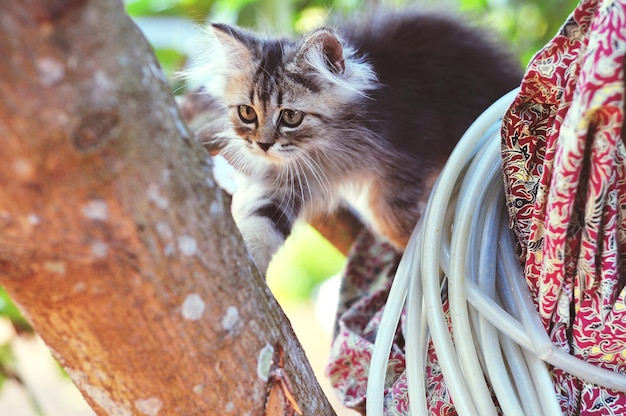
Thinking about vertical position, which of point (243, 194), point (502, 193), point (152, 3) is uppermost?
point (152, 3)

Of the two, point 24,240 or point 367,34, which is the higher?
point 367,34

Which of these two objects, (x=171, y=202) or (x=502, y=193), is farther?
(x=502, y=193)

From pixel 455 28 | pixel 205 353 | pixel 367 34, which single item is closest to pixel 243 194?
pixel 367 34

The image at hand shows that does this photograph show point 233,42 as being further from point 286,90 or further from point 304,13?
point 304,13

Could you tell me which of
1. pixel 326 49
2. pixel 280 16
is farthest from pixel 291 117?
pixel 280 16

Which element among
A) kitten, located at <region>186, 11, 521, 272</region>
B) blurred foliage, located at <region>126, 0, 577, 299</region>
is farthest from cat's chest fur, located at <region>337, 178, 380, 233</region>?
blurred foliage, located at <region>126, 0, 577, 299</region>

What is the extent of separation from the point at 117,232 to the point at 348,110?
92 centimetres

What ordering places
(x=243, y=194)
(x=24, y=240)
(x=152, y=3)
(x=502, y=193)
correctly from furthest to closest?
(x=152, y=3) < (x=243, y=194) < (x=502, y=193) < (x=24, y=240)

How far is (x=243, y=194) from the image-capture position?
1617mm

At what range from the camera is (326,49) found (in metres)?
1.35

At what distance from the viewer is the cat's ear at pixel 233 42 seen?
1.37 meters

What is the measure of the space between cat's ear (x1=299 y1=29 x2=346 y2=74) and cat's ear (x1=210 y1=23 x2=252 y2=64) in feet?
0.43

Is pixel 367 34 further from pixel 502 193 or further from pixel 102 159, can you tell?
pixel 102 159

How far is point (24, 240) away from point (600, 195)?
64 centimetres
